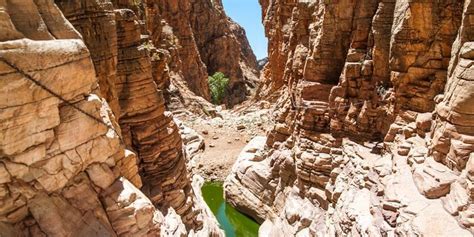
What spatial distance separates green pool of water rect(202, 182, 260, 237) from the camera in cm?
2131

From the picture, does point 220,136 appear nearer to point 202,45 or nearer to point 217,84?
point 217,84

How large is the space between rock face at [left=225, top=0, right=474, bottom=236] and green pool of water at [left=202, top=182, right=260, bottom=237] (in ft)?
2.78

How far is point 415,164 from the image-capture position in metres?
11.2

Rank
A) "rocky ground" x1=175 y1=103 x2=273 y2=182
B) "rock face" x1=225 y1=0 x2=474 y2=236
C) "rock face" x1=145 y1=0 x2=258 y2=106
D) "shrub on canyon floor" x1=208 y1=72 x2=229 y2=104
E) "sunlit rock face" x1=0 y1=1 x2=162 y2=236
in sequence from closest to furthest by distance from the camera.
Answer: "sunlit rock face" x1=0 y1=1 x2=162 y2=236 → "rock face" x1=225 y1=0 x2=474 y2=236 → "rocky ground" x1=175 y1=103 x2=273 y2=182 → "rock face" x1=145 y1=0 x2=258 y2=106 → "shrub on canyon floor" x1=208 y1=72 x2=229 y2=104

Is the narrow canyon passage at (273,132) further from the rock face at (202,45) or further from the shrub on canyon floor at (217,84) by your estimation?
the shrub on canyon floor at (217,84)

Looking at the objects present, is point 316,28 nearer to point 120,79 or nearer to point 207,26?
point 120,79

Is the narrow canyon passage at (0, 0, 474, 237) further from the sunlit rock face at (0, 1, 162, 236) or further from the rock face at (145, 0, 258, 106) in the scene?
the rock face at (145, 0, 258, 106)

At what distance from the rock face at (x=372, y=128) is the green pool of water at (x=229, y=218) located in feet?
2.78

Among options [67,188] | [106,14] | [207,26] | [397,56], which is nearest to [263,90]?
[207,26]

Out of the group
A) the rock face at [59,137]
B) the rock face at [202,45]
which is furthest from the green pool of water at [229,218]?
the rock face at [202,45]

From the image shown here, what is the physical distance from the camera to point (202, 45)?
195ft

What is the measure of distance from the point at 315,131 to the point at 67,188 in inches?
487

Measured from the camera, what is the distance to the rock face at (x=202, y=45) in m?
41.0

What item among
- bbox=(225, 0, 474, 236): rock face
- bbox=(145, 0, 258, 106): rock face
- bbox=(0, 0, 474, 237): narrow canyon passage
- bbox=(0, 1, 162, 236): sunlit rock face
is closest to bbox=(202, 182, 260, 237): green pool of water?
bbox=(0, 0, 474, 237): narrow canyon passage
